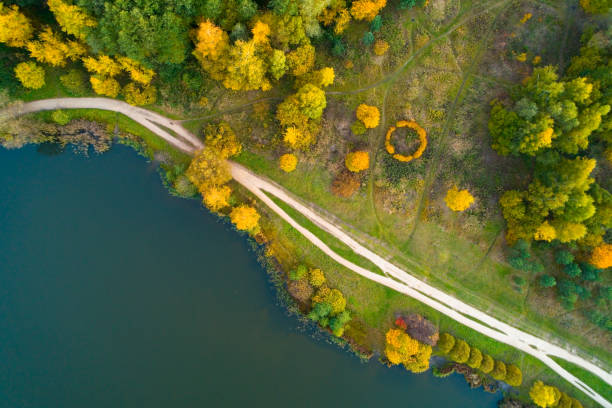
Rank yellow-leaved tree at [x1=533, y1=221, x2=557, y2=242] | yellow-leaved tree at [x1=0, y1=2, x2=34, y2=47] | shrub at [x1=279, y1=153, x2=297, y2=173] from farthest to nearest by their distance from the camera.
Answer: shrub at [x1=279, y1=153, x2=297, y2=173]
yellow-leaved tree at [x1=533, y1=221, x2=557, y2=242]
yellow-leaved tree at [x1=0, y1=2, x2=34, y2=47]

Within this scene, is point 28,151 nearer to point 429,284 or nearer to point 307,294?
point 307,294

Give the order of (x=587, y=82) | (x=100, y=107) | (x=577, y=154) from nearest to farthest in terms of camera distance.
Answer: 1. (x=587, y=82)
2. (x=577, y=154)
3. (x=100, y=107)

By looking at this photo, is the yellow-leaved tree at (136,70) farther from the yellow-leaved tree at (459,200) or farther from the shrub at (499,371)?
the shrub at (499,371)

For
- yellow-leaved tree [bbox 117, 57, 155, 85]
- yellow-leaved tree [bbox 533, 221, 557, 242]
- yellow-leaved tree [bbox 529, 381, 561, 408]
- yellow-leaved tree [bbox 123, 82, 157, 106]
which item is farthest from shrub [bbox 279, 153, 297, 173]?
yellow-leaved tree [bbox 529, 381, 561, 408]

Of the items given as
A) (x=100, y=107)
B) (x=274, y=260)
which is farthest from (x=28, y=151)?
(x=274, y=260)

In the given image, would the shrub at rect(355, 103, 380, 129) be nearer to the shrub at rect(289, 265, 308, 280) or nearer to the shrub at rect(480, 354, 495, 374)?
the shrub at rect(289, 265, 308, 280)

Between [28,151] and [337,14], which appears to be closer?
[337,14]
